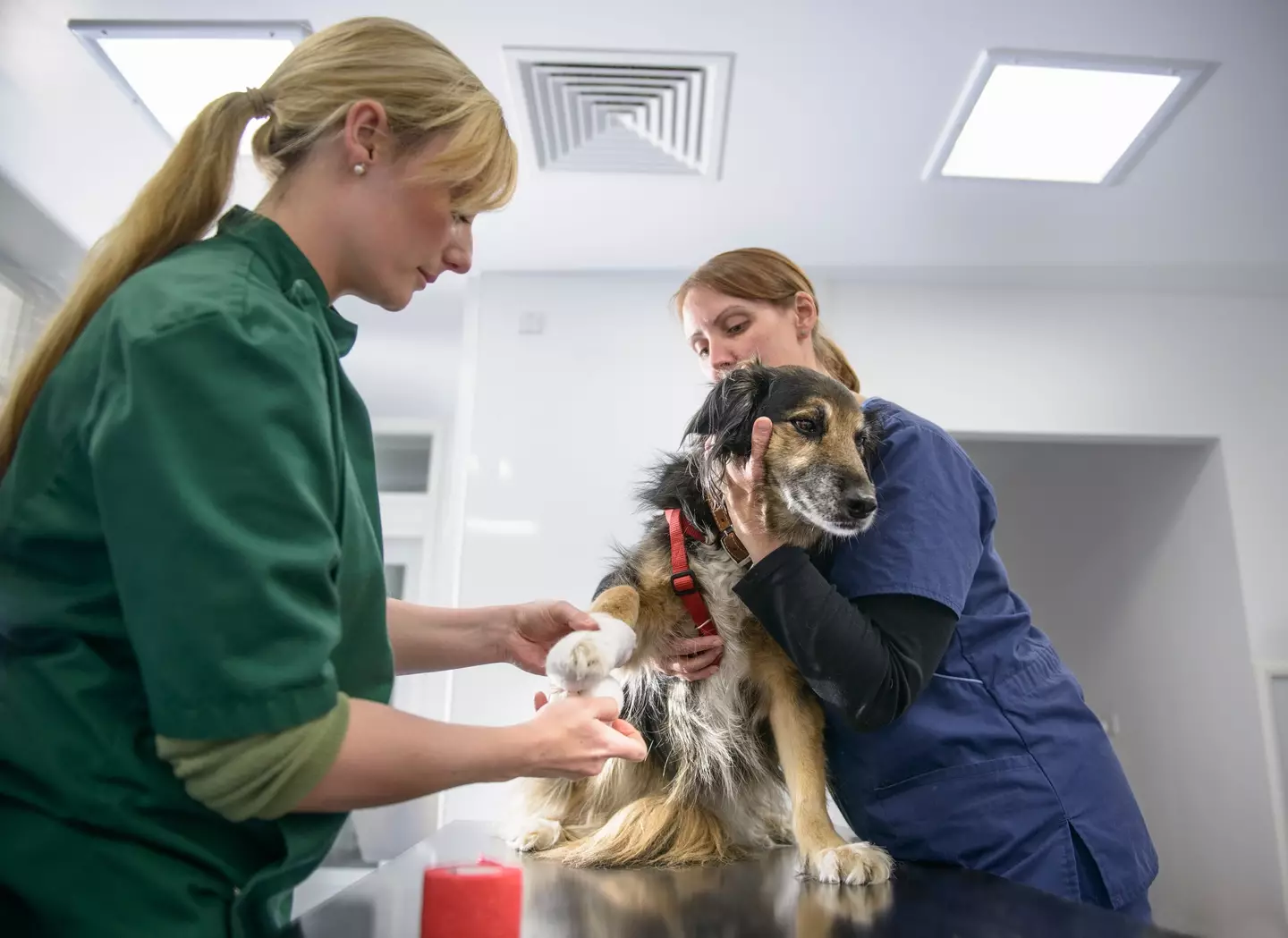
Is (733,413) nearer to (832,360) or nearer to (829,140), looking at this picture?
(832,360)

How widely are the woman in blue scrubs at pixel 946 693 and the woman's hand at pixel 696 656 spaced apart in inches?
11.3

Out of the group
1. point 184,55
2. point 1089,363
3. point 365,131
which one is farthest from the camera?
point 1089,363

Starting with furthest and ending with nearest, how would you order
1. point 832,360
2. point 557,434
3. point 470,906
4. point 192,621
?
point 557,434 → point 832,360 → point 470,906 → point 192,621

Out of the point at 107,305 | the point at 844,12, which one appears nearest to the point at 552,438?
the point at 844,12

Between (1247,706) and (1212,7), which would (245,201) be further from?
(1247,706)

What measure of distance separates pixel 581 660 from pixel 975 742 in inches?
23.8

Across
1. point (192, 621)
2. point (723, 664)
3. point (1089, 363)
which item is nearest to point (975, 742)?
point (723, 664)

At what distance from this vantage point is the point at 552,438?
3820 mm

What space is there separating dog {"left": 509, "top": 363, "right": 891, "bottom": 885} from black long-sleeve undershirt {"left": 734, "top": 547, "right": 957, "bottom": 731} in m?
0.24

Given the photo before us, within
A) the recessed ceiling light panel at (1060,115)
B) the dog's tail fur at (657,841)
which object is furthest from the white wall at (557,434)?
the dog's tail fur at (657,841)

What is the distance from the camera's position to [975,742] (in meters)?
1.31

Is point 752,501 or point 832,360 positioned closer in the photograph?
point 752,501

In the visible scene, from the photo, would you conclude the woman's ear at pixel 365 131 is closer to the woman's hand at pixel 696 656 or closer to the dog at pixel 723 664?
the dog at pixel 723 664

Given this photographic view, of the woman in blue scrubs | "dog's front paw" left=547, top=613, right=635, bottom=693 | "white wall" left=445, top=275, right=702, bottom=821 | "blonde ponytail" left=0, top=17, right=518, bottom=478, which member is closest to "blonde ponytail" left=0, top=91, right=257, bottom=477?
Result: "blonde ponytail" left=0, top=17, right=518, bottom=478
